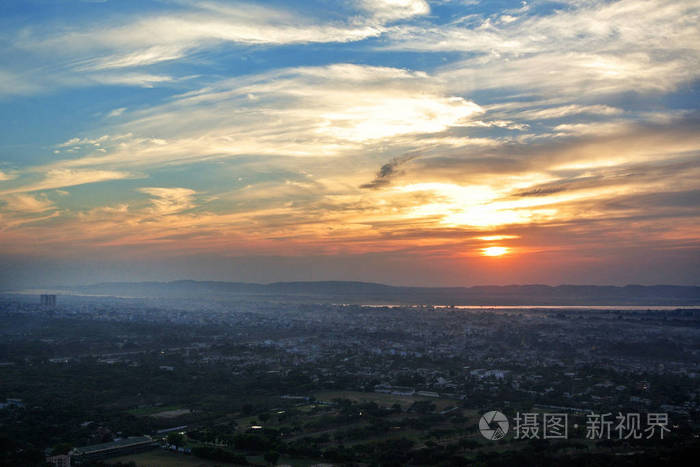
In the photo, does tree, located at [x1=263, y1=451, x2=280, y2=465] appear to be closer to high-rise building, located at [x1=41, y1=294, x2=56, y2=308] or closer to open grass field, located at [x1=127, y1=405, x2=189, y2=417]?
open grass field, located at [x1=127, y1=405, x2=189, y2=417]

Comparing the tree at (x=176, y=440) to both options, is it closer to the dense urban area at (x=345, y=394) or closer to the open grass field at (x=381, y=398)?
the dense urban area at (x=345, y=394)

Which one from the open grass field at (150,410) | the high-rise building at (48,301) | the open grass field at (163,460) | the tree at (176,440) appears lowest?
the open grass field at (150,410)

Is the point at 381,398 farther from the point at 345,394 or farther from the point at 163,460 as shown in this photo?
the point at 163,460

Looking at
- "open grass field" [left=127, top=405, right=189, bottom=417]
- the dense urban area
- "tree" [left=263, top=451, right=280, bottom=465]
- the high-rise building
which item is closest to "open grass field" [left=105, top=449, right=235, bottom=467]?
the dense urban area

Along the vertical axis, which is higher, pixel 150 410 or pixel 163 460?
pixel 163 460

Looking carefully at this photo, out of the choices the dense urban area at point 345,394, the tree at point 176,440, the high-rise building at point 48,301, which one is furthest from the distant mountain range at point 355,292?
the tree at point 176,440

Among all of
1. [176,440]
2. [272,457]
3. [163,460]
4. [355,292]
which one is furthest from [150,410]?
[355,292]

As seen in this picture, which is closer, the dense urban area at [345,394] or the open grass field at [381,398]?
the dense urban area at [345,394]

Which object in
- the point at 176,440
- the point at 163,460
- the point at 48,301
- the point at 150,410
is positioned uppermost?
the point at 48,301
